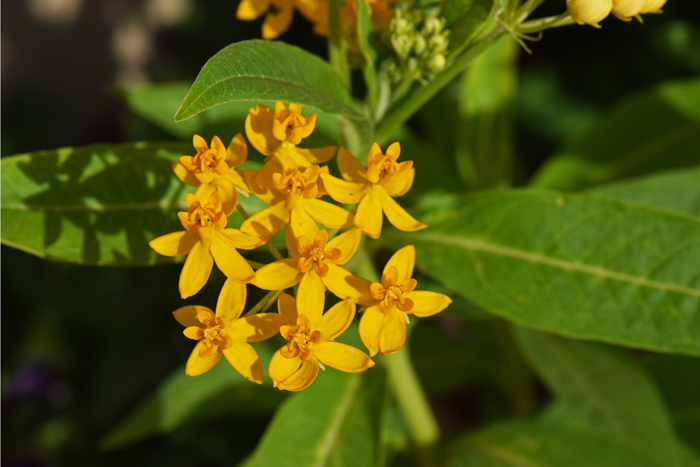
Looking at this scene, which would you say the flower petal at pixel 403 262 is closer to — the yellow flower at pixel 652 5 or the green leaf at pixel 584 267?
the green leaf at pixel 584 267

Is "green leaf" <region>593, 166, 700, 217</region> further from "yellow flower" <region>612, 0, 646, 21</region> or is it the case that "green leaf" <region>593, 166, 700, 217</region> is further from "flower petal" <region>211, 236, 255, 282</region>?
"flower petal" <region>211, 236, 255, 282</region>

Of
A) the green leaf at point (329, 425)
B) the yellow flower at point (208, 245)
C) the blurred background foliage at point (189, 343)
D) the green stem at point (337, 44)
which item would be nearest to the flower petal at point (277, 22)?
the green stem at point (337, 44)

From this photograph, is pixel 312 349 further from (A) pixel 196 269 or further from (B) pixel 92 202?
(B) pixel 92 202

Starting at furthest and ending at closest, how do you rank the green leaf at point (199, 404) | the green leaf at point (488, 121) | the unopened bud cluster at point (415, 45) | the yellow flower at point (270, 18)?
the green leaf at point (488, 121), the green leaf at point (199, 404), the yellow flower at point (270, 18), the unopened bud cluster at point (415, 45)

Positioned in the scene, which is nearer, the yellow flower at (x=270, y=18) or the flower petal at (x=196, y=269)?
the flower petal at (x=196, y=269)

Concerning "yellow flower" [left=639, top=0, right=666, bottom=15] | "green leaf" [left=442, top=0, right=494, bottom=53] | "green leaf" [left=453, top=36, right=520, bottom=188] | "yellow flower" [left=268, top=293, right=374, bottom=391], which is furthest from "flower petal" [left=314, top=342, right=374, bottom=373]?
"green leaf" [left=453, top=36, right=520, bottom=188]
